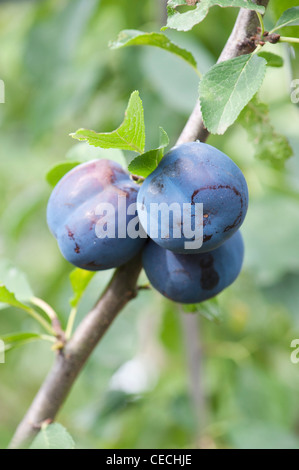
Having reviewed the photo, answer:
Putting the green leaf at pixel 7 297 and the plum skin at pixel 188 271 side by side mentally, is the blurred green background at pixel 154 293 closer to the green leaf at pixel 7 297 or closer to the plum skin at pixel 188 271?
the green leaf at pixel 7 297

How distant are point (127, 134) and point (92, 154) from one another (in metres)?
0.24

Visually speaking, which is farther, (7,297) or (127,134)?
(7,297)

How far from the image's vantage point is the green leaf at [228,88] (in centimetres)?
56

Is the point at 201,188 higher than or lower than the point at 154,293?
lower

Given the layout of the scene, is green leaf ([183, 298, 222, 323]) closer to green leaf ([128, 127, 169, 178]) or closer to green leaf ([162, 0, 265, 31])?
green leaf ([128, 127, 169, 178])

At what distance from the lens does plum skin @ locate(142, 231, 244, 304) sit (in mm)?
650

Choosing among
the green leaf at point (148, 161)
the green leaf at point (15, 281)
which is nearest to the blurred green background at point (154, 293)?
the green leaf at point (15, 281)

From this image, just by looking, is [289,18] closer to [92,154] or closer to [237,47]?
[237,47]

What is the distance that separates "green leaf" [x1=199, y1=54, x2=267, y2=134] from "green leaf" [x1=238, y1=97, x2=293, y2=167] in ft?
0.52

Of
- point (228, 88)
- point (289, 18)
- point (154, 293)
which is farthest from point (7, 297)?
point (154, 293)

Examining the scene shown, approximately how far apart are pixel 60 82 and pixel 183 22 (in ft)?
3.64

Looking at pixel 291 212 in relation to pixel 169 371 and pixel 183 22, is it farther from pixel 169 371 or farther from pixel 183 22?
pixel 183 22

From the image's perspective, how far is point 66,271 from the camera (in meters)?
1.64

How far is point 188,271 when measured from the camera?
661 mm
